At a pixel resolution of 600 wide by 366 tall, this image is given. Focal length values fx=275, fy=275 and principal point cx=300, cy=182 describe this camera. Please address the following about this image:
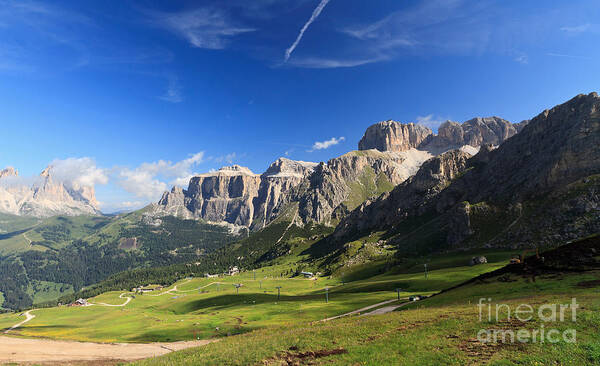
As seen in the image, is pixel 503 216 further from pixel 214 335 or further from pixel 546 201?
pixel 214 335

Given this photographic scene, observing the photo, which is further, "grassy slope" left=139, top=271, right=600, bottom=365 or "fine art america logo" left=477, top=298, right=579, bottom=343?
"fine art america logo" left=477, top=298, right=579, bottom=343

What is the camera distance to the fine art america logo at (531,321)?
2226 centimetres

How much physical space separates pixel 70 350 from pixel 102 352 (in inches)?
503

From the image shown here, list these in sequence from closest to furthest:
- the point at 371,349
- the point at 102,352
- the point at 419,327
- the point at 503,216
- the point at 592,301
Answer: the point at 371,349, the point at 592,301, the point at 419,327, the point at 102,352, the point at 503,216

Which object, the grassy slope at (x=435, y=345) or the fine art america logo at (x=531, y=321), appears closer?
the grassy slope at (x=435, y=345)

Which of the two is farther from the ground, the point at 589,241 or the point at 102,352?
the point at 589,241

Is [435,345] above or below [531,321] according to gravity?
below

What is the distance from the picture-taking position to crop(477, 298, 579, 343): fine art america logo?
877 inches

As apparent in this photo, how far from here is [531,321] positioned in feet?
86.8

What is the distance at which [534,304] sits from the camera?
3228 cm

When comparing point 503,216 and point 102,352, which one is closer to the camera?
point 102,352

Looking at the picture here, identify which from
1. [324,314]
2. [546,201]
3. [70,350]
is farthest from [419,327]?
[546,201]

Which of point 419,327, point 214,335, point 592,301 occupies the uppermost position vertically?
point 592,301

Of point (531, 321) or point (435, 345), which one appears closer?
point (435, 345)
